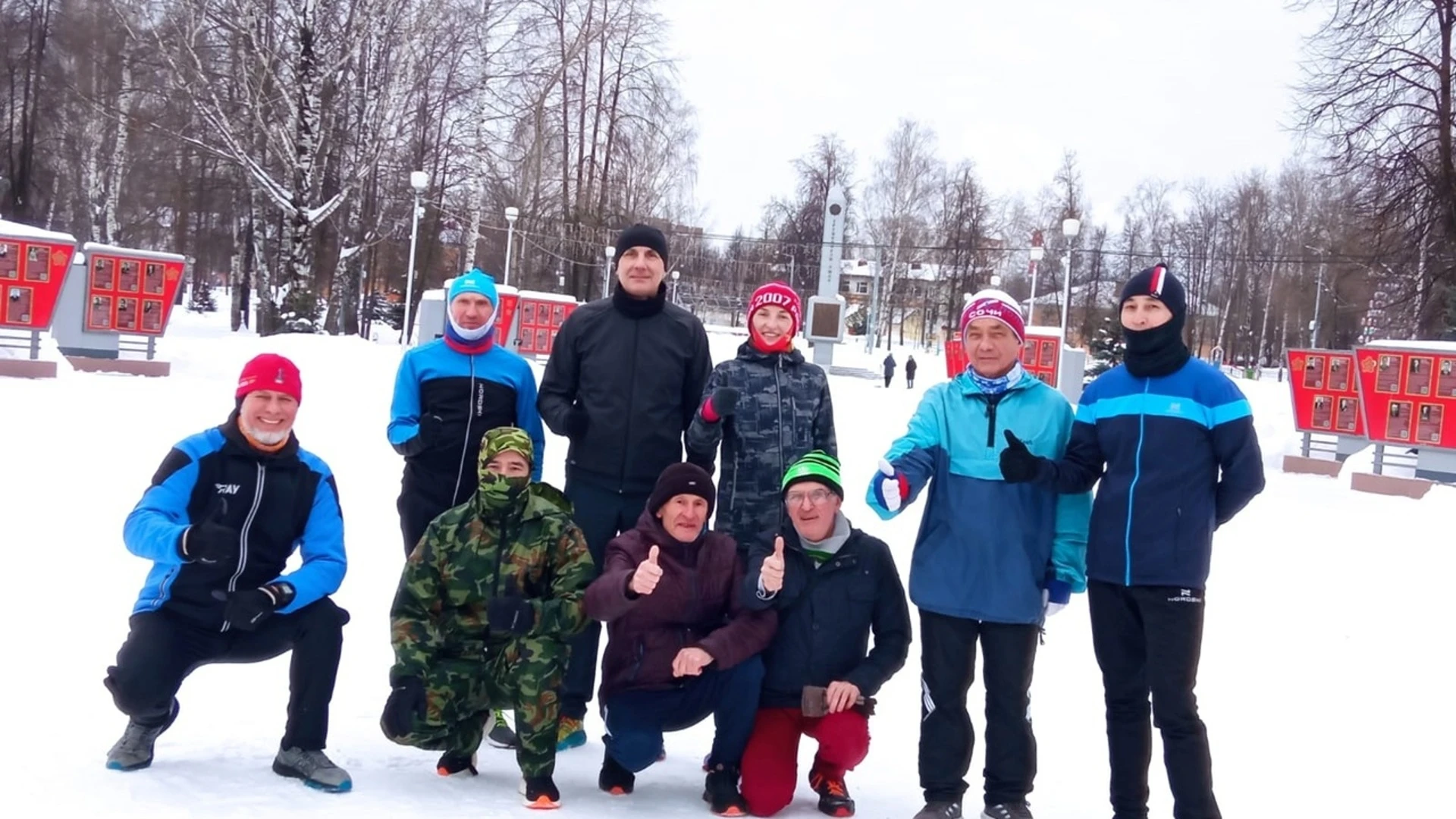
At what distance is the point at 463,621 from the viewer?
3.65m

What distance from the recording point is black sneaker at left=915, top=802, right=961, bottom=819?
361 centimetres

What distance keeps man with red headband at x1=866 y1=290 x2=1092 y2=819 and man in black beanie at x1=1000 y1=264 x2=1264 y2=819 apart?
127 mm

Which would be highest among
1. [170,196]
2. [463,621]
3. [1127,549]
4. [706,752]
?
[170,196]

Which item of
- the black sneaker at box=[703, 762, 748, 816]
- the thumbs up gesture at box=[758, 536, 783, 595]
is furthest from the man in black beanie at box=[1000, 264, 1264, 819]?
the black sneaker at box=[703, 762, 748, 816]

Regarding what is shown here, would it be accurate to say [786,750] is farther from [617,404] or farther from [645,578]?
[617,404]

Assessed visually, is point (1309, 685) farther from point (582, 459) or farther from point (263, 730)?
point (263, 730)

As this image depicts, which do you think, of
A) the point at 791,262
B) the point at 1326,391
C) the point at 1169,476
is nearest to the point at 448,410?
the point at 1169,476

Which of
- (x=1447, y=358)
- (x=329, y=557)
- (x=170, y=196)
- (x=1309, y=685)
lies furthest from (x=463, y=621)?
(x=170, y=196)

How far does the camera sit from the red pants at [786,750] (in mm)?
3627

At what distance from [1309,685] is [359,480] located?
22.3ft

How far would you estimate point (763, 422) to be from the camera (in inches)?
165

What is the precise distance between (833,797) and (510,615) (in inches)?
45.0

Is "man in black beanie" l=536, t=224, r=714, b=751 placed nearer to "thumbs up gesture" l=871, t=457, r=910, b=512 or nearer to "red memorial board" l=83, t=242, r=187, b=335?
"thumbs up gesture" l=871, t=457, r=910, b=512

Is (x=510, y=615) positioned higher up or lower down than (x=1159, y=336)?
lower down
